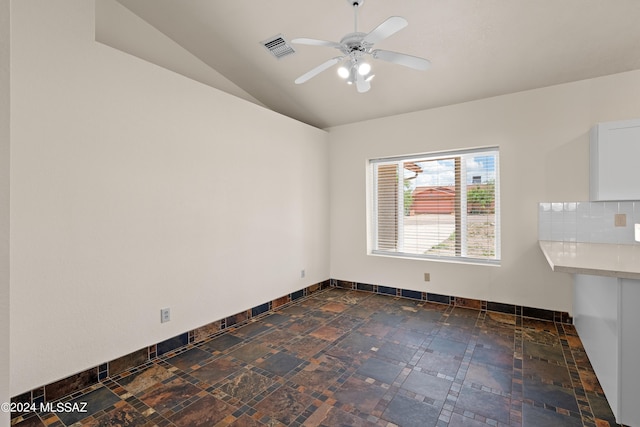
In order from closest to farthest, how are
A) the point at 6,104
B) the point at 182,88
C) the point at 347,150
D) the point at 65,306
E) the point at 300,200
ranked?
1. the point at 6,104
2. the point at 65,306
3. the point at 182,88
4. the point at 300,200
5. the point at 347,150

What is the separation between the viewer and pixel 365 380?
2279 mm

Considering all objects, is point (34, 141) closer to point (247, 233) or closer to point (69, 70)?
point (69, 70)

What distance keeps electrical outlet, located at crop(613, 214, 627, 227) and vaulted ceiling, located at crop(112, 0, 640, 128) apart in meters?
1.40

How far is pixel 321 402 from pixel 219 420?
64 centimetres

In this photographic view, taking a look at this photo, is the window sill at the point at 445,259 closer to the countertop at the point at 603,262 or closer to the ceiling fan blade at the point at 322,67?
the countertop at the point at 603,262

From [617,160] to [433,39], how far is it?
197 cm

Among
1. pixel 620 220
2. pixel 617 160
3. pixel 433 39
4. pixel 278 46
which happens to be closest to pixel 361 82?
pixel 433 39

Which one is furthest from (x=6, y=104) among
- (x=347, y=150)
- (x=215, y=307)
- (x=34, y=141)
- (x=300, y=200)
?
(x=347, y=150)

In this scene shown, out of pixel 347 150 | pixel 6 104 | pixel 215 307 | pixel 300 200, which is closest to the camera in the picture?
pixel 6 104

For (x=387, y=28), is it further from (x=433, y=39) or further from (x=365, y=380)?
(x=365, y=380)

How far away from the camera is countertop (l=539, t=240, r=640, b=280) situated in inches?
66.5

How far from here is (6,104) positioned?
2.00 feet

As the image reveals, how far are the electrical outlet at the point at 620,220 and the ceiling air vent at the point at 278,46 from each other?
143 inches

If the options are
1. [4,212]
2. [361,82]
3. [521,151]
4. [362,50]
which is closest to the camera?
[4,212]
